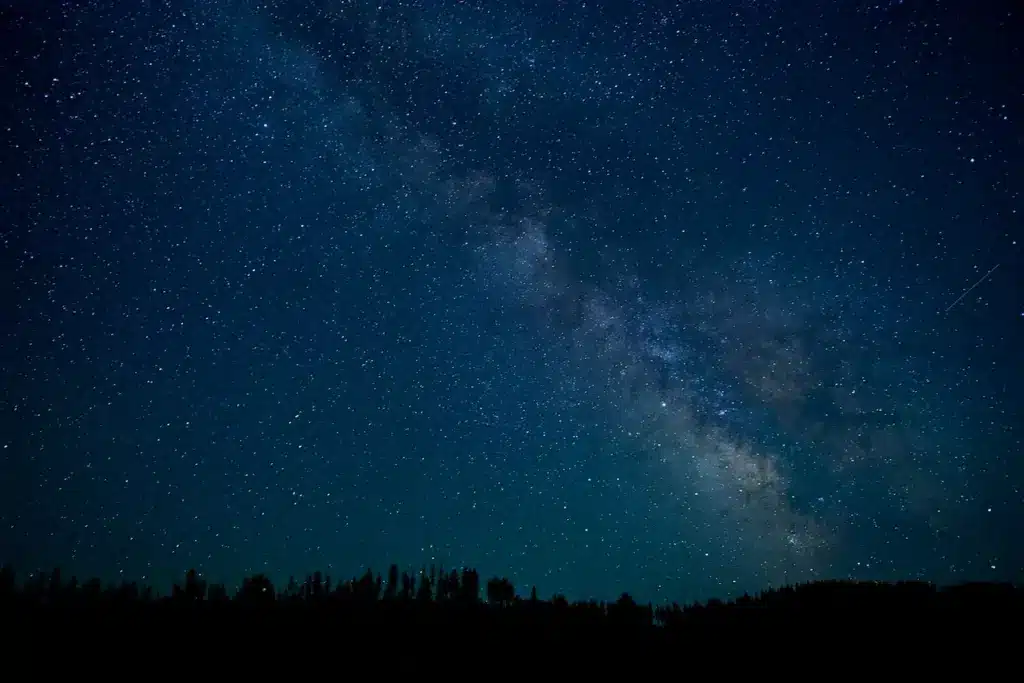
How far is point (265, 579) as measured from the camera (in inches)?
2031

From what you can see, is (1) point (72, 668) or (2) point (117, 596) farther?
(2) point (117, 596)

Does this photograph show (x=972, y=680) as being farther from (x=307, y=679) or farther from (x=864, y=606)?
(x=307, y=679)

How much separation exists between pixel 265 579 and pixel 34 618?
28.4m

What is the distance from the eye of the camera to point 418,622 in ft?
90.1

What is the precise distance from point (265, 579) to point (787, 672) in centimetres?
4875

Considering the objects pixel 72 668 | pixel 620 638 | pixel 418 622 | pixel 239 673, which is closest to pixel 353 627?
pixel 418 622

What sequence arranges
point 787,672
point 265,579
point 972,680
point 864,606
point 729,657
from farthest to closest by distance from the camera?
point 265,579, point 864,606, point 729,657, point 787,672, point 972,680

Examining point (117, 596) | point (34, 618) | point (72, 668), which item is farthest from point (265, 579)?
point (72, 668)

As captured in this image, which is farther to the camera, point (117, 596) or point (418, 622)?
point (117, 596)

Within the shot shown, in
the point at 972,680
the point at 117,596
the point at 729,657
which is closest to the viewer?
the point at 972,680

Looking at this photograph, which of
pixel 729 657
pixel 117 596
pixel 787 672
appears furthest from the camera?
pixel 117 596

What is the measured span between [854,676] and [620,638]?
10077 millimetres

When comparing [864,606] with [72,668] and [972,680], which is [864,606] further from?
[72,668]

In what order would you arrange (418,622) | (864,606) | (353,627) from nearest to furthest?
(864,606) < (353,627) < (418,622)
